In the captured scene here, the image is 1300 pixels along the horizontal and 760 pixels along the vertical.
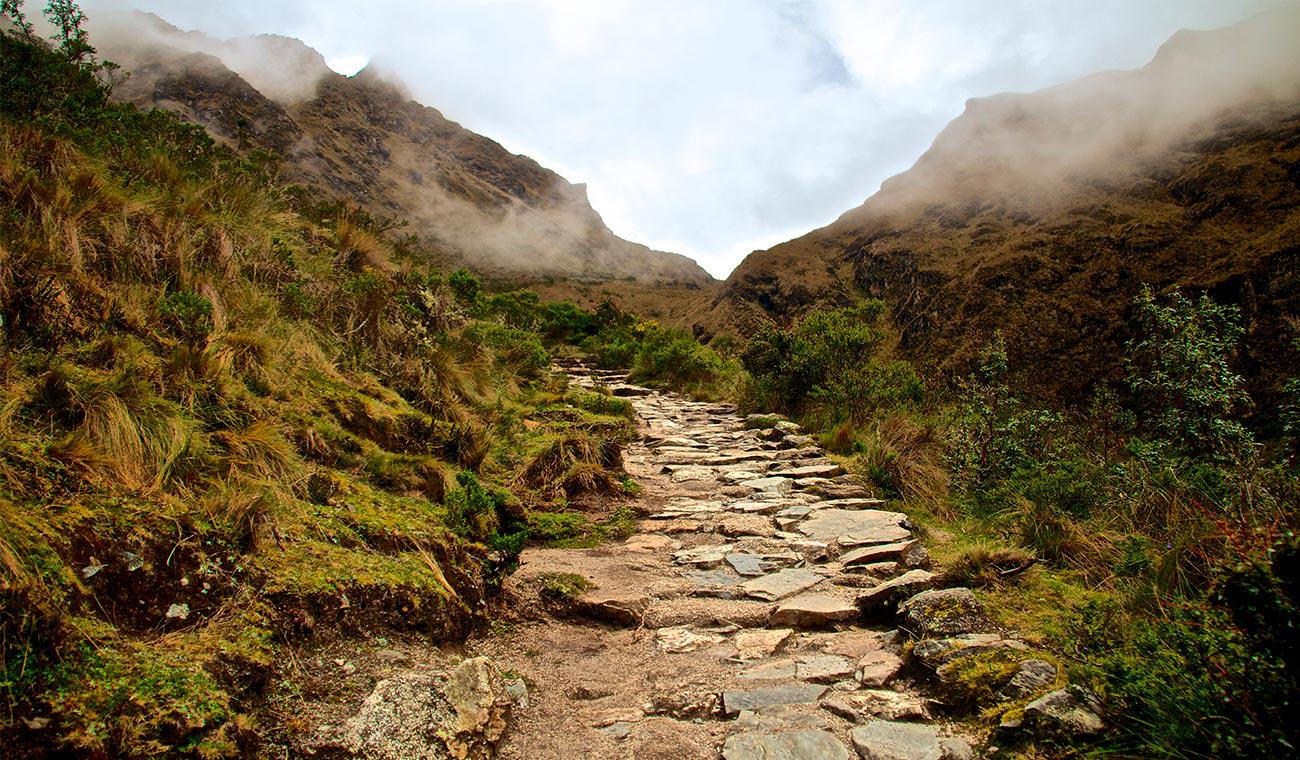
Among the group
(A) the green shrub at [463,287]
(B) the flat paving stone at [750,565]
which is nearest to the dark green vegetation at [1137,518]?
(B) the flat paving stone at [750,565]

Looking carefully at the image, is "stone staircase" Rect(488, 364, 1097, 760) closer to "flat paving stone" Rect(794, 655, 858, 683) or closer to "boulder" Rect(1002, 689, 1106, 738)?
"flat paving stone" Rect(794, 655, 858, 683)

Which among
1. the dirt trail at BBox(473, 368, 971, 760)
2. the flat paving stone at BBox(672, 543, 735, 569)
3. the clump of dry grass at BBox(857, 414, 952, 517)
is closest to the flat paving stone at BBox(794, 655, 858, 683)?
the dirt trail at BBox(473, 368, 971, 760)

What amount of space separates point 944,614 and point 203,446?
138 inches

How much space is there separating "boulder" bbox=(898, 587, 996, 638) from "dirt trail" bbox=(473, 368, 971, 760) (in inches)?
6.0

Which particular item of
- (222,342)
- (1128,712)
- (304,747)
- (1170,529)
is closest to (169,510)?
(304,747)

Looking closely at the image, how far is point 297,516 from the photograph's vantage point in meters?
2.53

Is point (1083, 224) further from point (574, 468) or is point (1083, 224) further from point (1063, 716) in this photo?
point (1063, 716)

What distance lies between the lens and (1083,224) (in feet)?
82.3

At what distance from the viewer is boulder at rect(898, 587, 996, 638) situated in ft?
8.84

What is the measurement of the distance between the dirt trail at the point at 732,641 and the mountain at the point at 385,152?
3217cm

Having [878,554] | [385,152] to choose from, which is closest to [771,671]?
[878,554]

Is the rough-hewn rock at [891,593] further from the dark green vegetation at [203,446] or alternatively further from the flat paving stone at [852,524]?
the dark green vegetation at [203,446]

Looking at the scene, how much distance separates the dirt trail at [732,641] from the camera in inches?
85.9

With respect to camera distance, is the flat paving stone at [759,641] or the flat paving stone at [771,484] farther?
the flat paving stone at [771,484]
